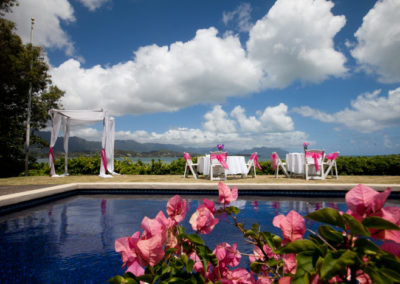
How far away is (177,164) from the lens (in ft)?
37.5

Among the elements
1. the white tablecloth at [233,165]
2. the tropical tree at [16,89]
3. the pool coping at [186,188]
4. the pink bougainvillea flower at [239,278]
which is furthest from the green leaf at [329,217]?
the tropical tree at [16,89]

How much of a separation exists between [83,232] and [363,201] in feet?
13.8

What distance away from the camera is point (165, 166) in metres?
11.5

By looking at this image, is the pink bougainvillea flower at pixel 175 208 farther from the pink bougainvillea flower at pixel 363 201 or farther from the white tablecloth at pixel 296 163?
the white tablecloth at pixel 296 163

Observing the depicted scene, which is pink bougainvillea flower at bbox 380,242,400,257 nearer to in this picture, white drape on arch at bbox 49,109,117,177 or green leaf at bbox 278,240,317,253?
green leaf at bbox 278,240,317,253

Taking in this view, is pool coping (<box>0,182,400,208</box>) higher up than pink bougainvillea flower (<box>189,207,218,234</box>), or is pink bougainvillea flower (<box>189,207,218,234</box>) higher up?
pink bougainvillea flower (<box>189,207,218,234</box>)

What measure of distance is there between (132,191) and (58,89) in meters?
9.66

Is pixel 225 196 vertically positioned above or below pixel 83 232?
above

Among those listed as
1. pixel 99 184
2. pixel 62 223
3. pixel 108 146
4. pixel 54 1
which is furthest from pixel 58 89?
pixel 62 223

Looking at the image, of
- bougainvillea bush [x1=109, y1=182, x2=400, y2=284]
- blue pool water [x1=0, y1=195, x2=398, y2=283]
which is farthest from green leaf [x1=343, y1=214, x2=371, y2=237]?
blue pool water [x1=0, y1=195, x2=398, y2=283]

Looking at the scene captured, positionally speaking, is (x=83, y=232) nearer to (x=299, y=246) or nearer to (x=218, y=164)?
(x=299, y=246)

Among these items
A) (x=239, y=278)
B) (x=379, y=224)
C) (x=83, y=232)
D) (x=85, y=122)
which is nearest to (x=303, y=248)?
(x=379, y=224)

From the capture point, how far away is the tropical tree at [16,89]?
1057 cm

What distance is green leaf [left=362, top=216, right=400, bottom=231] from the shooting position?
0.33 meters
